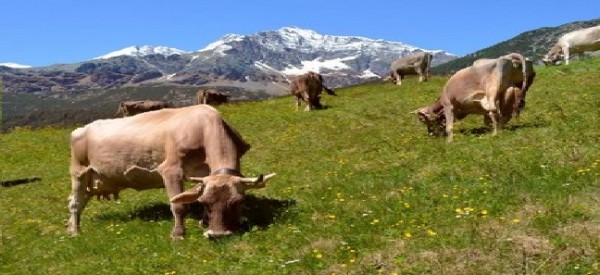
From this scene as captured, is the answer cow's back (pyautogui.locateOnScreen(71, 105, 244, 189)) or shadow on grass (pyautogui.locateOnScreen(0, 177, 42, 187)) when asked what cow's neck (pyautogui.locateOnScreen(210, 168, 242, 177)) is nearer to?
cow's back (pyautogui.locateOnScreen(71, 105, 244, 189))

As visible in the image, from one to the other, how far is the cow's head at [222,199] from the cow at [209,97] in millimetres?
45794

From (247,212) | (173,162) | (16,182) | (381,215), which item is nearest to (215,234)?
(173,162)

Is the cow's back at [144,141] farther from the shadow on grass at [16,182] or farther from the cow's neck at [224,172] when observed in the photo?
the shadow on grass at [16,182]

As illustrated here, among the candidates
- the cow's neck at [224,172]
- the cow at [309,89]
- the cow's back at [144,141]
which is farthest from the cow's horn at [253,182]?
the cow at [309,89]

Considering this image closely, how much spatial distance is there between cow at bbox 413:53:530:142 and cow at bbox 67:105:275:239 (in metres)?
11.6

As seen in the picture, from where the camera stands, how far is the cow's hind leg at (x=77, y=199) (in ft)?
57.8

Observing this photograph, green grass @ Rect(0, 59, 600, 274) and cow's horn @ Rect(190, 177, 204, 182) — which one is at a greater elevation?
cow's horn @ Rect(190, 177, 204, 182)

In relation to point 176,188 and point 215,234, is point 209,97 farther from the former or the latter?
point 215,234

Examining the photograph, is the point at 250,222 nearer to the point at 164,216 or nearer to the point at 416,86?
the point at 164,216

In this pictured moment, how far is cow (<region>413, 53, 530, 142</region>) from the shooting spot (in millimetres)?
23891

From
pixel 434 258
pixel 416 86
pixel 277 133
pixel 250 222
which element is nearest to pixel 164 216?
pixel 250 222

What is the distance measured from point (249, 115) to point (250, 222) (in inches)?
1151

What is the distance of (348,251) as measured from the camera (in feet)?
38.8

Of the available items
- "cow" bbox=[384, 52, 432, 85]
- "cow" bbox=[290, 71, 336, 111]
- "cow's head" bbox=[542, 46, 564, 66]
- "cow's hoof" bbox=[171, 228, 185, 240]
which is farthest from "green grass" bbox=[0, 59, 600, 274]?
"cow" bbox=[384, 52, 432, 85]
